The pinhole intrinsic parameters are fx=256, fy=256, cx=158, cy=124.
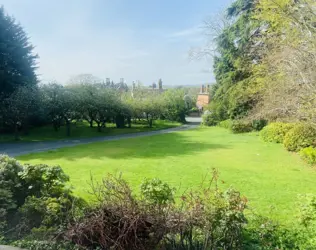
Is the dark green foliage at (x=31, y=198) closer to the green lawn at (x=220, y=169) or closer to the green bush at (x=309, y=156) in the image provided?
the green lawn at (x=220, y=169)

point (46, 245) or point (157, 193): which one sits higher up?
point (157, 193)

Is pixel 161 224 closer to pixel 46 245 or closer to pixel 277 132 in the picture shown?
pixel 46 245

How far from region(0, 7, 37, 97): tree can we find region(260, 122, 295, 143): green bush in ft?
64.5

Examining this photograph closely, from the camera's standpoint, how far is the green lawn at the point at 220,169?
6.39 meters

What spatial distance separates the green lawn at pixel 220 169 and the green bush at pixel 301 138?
60 cm

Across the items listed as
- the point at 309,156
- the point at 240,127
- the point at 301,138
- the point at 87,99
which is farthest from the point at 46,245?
the point at 240,127

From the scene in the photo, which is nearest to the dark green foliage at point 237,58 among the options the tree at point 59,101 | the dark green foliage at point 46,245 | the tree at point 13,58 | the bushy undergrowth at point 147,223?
the tree at point 59,101

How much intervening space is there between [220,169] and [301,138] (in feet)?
20.8

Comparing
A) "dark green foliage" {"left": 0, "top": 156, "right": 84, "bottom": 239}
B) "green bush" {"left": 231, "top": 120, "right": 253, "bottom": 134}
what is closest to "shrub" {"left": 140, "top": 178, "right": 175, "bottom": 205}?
"dark green foliage" {"left": 0, "top": 156, "right": 84, "bottom": 239}

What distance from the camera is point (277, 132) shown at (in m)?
16.5

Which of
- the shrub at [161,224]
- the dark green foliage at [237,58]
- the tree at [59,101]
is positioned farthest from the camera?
the dark green foliage at [237,58]

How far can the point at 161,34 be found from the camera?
16531mm

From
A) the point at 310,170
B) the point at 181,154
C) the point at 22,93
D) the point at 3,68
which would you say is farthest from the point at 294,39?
the point at 3,68

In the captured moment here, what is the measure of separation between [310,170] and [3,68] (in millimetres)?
23524
